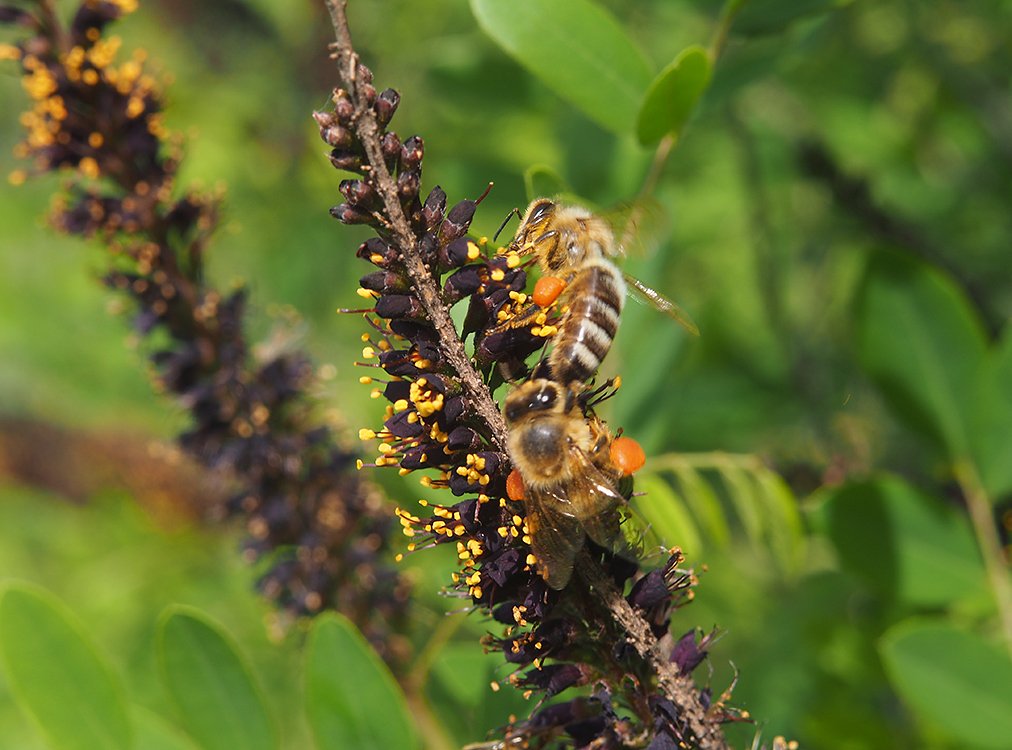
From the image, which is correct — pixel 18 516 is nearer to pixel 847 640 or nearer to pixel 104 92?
pixel 104 92

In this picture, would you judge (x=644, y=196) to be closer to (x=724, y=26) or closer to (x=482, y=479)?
(x=724, y=26)

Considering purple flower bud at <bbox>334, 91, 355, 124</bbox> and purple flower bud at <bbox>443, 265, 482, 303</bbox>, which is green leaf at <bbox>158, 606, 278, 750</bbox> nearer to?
purple flower bud at <bbox>443, 265, 482, 303</bbox>

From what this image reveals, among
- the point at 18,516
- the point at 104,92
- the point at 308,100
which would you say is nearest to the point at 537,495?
the point at 104,92

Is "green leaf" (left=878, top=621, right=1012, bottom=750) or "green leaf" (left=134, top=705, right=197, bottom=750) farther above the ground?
"green leaf" (left=134, top=705, right=197, bottom=750)

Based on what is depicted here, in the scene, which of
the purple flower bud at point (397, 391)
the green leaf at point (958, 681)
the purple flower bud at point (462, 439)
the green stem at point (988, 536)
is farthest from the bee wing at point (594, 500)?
the green stem at point (988, 536)

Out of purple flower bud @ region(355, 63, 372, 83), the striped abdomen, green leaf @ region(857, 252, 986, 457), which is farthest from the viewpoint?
green leaf @ region(857, 252, 986, 457)

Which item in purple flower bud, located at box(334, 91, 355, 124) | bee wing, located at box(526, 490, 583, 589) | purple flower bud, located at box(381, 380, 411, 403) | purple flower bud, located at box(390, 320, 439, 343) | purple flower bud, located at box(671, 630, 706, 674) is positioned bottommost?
purple flower bud, located at box(671, 630, 706, 674)

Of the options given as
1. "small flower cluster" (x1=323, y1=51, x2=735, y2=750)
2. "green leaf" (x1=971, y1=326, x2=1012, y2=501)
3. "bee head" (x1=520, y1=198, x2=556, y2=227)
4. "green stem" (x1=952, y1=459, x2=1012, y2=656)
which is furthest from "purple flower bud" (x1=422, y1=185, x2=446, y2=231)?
"green stem" (x1=952, y1=459, x2=1012, y2=656)
